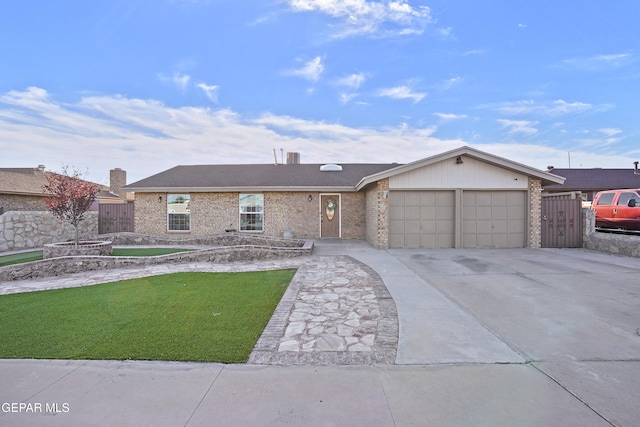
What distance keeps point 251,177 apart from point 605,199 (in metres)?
16.7

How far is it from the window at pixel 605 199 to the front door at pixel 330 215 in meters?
11.6

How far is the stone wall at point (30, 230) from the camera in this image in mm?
12039

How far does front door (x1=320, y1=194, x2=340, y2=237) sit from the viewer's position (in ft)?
49.5

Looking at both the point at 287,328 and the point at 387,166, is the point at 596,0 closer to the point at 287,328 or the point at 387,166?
the point at 387,166

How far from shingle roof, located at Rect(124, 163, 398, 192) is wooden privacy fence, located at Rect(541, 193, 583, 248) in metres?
8.10

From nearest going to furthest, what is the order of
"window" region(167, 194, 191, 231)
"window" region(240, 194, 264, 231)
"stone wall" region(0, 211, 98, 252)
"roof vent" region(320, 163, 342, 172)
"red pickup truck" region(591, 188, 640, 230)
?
"red pickup truck" region(591, 188, 640, 230) < "stone wall" region(0, 211, 98, 252) < "window" region(240, 194, 264, 231) < "window" region(167, 194, 191, 231) < "roof vent" region(320, 163, 342, 172)

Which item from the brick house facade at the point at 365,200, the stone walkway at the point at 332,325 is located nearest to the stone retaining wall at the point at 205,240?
the brick house facade at the point at 365,200

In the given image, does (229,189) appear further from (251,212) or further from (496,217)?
(496,217)

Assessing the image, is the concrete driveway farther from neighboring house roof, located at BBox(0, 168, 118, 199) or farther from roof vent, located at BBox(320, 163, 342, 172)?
neighboring house roof, located at BBox(0, 168, 118, 199)

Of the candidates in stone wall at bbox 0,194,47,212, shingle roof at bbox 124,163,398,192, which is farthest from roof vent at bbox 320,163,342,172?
stone wall at bbox 0,194,47,212

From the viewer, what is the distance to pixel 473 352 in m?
3.35

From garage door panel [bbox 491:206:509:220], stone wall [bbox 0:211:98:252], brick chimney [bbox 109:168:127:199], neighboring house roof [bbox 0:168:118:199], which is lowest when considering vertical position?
stone wall [bbox 0:211:98:252]

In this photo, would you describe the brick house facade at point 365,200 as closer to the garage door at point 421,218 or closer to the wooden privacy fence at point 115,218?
the garage door at point 421,218

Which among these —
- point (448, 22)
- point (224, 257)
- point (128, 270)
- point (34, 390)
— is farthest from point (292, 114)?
point (34, 390)
